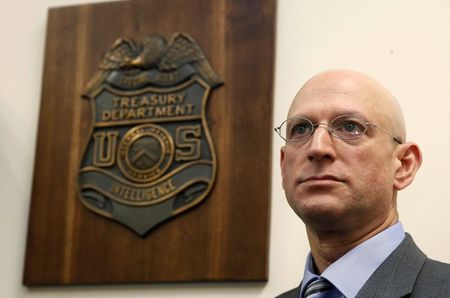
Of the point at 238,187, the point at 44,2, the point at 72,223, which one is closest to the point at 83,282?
the point at 72,223

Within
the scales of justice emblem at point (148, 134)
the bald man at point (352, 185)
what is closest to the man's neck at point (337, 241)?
the bald man at point (352, 185)

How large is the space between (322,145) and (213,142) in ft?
2.15

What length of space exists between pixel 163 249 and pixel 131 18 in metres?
0.73

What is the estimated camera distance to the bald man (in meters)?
1.90

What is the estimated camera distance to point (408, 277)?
6.05 ft

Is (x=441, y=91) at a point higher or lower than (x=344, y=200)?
higher

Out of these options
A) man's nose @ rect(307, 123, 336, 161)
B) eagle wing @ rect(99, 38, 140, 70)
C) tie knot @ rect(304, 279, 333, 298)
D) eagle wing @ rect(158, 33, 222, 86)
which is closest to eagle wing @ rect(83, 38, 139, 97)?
eagle wing @ rect(99, 38, 140, 70)

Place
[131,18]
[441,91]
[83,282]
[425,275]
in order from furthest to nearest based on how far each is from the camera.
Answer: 1. [131,18]
2. [83,282]
3. [441,91]
4. [425,275]

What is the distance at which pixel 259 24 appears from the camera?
2.59 metres

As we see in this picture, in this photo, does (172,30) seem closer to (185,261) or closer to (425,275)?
(185,261)

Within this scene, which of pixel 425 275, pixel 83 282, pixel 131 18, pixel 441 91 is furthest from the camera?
pixel 131 18

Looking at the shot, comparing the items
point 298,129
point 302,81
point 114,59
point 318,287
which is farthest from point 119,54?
point 318,287

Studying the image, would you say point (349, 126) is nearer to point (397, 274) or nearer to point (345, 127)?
point (345, 127)

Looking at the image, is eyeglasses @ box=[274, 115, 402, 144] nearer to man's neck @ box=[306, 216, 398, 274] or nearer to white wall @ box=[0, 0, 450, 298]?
man's neck @ box=[306, 216, 398, 274]
